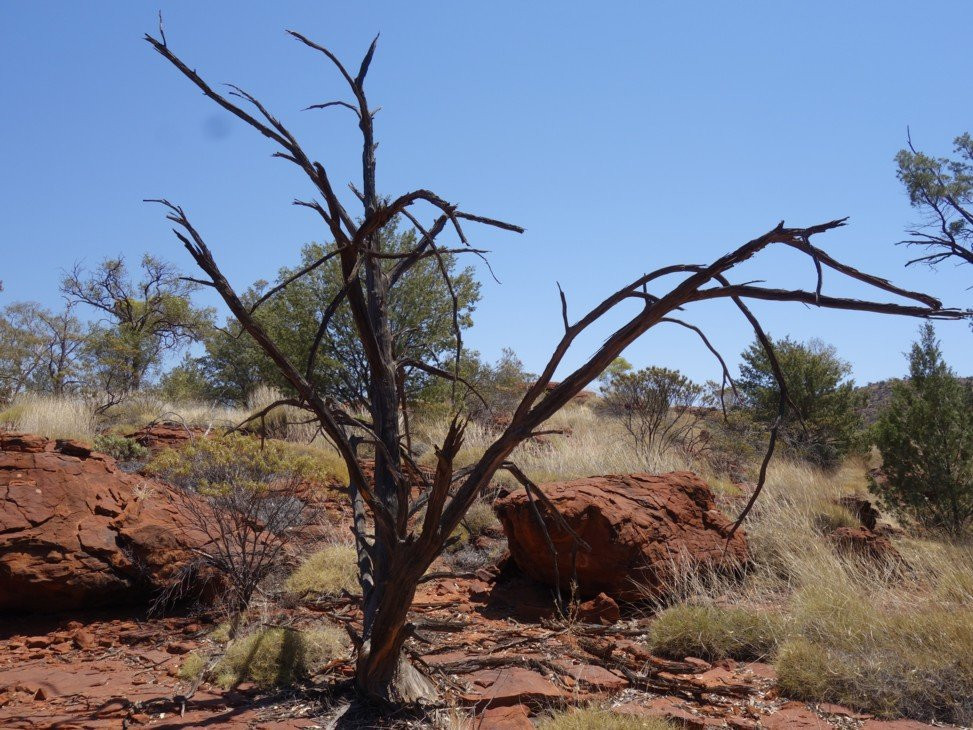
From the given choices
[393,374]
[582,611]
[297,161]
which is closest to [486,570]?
[582,611]

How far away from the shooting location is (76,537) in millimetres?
7656

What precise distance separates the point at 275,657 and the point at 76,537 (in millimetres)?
3296

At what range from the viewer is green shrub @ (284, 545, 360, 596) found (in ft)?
26.9

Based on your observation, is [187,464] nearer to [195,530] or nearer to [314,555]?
[195,530]

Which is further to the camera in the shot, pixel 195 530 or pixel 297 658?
pixel 195 530

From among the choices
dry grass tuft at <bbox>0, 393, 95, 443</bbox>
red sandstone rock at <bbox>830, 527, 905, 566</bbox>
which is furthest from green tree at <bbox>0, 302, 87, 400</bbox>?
red sandstone rock at <bbox>830, 527, 905, 566</bbox>

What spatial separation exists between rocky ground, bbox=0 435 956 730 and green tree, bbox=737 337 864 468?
12.1 metres

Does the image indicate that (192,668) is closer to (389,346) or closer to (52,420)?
(389,346)

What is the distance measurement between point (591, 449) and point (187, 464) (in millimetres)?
8176

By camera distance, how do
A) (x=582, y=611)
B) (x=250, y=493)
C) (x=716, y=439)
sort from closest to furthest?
1. (x=582, y=611)
2. (x=250, y=493)
3. (x=716, y=439)

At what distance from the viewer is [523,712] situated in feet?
15.2

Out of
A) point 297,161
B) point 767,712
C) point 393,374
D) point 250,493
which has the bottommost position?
point 767,712

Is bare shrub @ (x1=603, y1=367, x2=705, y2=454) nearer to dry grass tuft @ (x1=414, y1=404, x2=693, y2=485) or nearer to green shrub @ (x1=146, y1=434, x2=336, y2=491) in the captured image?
dry grass tuft @ (x1=414, y1=404, x2=693, y2=485)

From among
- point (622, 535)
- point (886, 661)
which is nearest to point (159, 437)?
point (622, 535)
